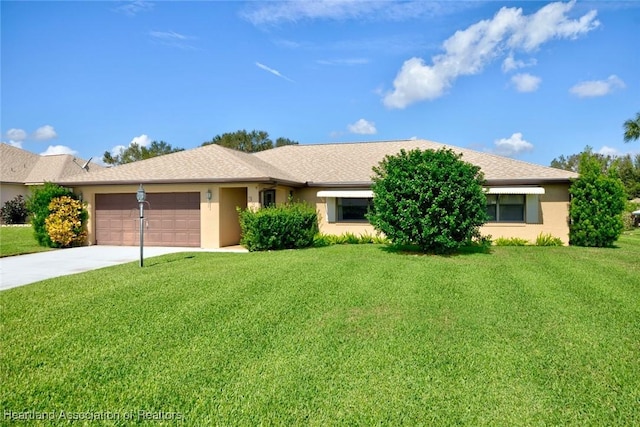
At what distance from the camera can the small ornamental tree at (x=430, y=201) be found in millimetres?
13164

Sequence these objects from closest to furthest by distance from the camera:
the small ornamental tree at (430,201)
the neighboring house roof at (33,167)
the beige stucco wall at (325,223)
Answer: the small ornamental tree at (430,201) → the beige stucco wall at (325,223) → the neighboring house roof at (33,167)

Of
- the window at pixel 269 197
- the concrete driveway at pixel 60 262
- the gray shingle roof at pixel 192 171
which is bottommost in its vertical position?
the concrete driveway at pixel 60 262

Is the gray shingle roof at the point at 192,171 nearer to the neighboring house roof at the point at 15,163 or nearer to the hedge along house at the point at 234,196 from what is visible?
the hedge along house at the point at 234,196

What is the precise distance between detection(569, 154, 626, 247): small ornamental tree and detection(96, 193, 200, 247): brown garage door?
1701 centimetres

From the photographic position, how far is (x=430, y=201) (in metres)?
13.3

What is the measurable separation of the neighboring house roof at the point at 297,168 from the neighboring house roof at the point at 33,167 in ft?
67.2

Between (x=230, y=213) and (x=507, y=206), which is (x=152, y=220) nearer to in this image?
(x=230, y=213)

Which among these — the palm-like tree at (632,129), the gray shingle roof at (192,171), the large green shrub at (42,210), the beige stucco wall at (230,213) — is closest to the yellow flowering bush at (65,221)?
the large green shrub at (42,210)

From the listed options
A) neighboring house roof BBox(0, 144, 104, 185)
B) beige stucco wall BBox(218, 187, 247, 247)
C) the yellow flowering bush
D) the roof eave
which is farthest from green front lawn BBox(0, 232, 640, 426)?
neighboring house roof BBox(0, 144, 104, 185)

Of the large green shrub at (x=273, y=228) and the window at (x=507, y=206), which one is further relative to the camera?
the window at (x=507, y=206)

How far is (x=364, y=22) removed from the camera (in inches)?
633

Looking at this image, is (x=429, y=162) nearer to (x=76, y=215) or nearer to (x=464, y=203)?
(x=464, y=203)

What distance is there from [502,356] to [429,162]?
29.3 feet

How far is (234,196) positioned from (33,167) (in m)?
30.6
